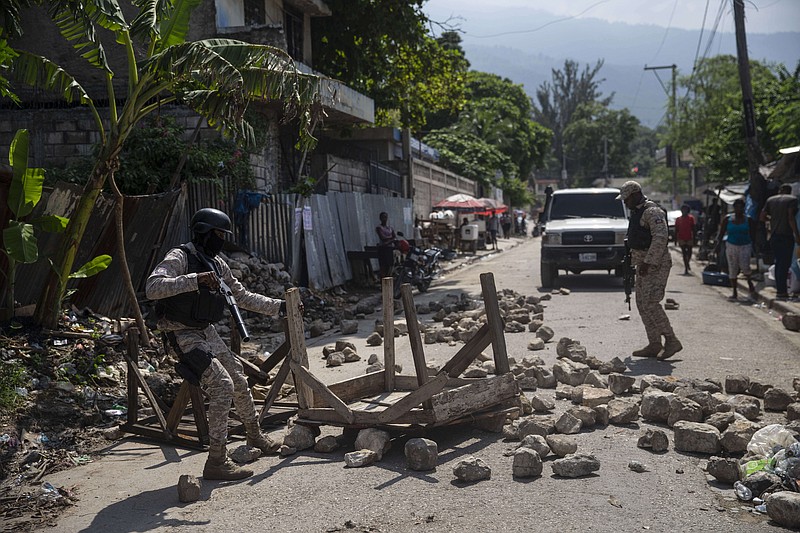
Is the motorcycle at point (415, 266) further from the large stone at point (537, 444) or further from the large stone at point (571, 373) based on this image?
the large stone at point (537, 444)

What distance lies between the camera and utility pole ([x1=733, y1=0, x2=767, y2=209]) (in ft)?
59.9

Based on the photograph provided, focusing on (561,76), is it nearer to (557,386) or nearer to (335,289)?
(335,289)

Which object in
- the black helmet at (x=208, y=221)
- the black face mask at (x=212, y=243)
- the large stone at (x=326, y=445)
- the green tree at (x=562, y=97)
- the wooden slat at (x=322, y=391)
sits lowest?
the large stone at (x=326, y=445)

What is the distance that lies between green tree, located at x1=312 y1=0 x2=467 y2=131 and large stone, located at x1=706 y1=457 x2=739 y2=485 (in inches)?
680

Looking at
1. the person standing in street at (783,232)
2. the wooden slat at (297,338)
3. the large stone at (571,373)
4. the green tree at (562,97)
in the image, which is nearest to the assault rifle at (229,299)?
the wooden slat at (297,338)

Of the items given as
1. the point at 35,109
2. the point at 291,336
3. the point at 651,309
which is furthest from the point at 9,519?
the point at 35,109

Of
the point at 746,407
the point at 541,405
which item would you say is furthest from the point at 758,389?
the point at 541,405

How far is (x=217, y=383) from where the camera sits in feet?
17.2

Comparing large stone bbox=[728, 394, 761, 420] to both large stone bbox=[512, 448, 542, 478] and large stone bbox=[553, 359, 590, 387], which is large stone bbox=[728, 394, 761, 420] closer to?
large stone bbox=[553, 359, 590, 387]

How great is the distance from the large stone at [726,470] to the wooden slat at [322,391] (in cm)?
239

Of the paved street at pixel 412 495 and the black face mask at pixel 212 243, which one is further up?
the black face mask at pixel 212 243

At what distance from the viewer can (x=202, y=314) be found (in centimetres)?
518

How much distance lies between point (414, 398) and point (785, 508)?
2.37m

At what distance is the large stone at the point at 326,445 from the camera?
228 inches
